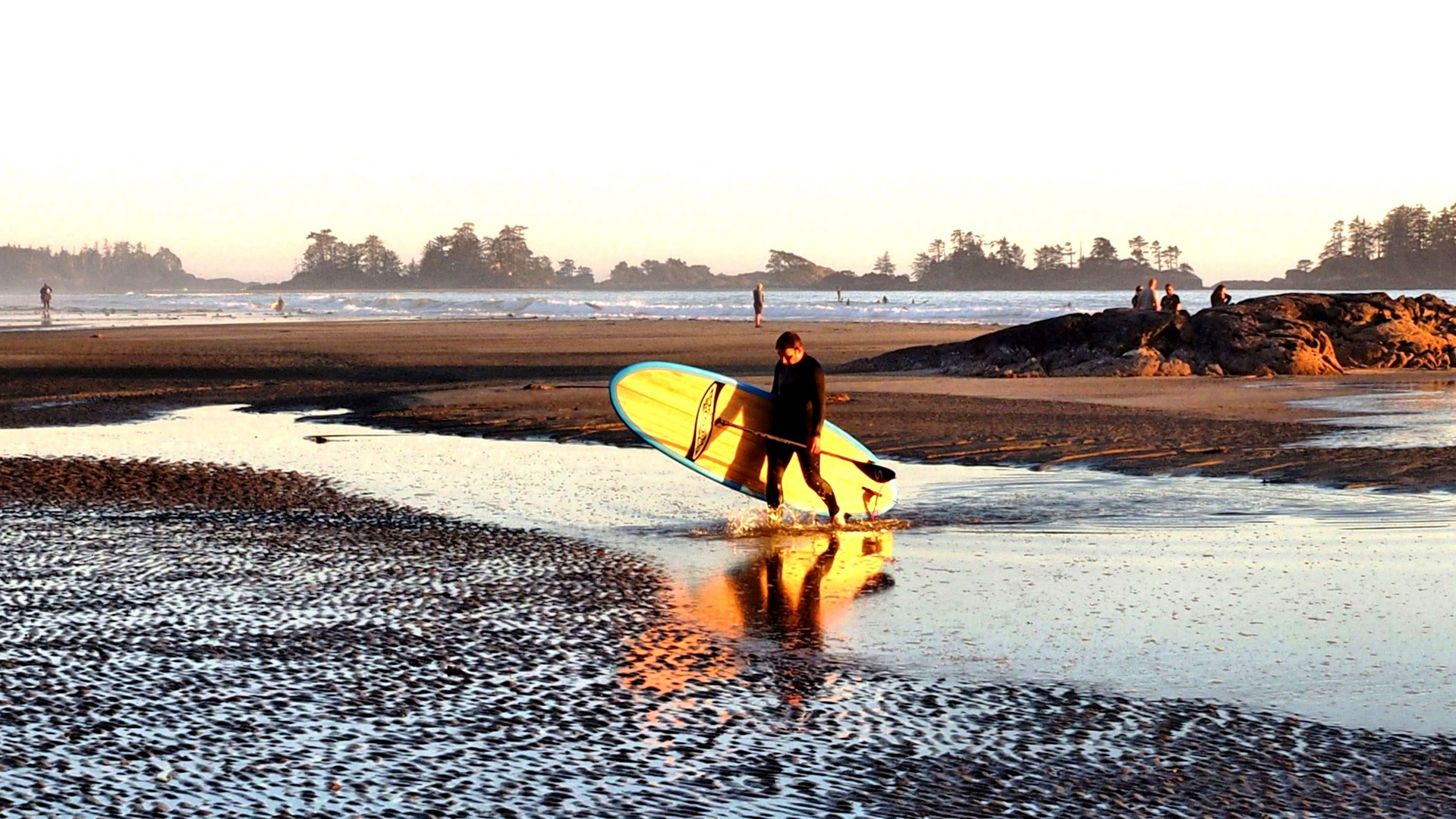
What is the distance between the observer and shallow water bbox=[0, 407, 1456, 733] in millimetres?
7457

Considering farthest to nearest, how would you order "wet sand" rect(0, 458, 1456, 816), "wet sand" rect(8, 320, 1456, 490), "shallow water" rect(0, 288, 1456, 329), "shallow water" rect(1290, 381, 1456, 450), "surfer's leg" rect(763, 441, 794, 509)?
"shallow water" rect(0, 288, 1456, 329), "shallow water" rect(1290, 381, 1456, 450), "wet sand" rect(8, 320, 1456, 490), "surfer's leg" rect(763, 441, 794, 509), "wet sand" rect(0, 458, 1456, 816)

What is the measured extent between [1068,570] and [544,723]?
4441 mm

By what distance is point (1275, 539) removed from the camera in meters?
11.0

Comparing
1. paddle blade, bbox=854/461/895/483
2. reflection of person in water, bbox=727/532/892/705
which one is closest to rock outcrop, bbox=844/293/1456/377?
paddle blade, bbox=854/461/895/483

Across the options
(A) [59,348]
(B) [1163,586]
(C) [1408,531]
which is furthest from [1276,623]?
(A) [59,348]

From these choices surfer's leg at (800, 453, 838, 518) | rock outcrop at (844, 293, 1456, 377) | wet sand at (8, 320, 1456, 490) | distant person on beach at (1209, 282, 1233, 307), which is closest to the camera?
surfer's leg at (800, 453, 838, 518)

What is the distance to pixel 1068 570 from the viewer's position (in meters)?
10.0

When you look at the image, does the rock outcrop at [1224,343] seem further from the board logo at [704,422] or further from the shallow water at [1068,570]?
the board logo at [704,422]

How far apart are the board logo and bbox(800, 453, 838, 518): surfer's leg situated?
1166 mm

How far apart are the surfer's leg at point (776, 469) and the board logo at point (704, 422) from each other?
3.24 feet

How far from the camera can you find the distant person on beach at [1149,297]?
106 feet

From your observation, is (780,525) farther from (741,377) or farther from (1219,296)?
(1219,296)

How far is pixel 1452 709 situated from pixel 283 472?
1108 centimetres

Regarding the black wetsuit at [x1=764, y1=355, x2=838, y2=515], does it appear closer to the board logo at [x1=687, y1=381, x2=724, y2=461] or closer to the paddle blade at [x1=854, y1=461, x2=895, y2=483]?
the paddle blade at [x1=854, y1=461, x2=895, y2=483]
